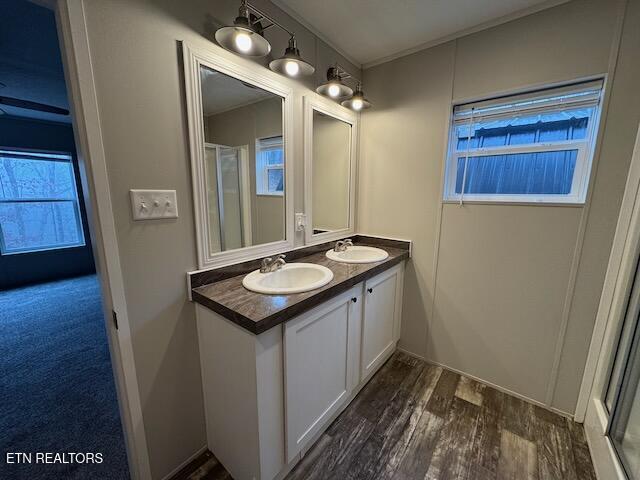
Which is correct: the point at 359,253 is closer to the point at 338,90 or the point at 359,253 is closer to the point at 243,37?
the point at 338,90

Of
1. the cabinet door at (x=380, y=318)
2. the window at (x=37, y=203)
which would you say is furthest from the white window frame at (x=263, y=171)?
the window at (x=37, y=203)

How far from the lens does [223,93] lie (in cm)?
128

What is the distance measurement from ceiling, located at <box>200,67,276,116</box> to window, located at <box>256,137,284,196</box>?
0.73 feet

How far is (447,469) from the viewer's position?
127 cm

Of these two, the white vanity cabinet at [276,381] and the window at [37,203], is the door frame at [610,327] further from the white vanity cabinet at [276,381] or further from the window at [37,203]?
the window at [37,203]

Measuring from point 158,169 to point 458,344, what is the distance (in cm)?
215

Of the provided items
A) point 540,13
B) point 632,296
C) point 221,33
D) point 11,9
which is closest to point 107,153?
point 221,33

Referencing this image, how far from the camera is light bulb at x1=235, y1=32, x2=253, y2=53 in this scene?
1.06 meters

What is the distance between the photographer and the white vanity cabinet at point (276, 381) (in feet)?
3.35

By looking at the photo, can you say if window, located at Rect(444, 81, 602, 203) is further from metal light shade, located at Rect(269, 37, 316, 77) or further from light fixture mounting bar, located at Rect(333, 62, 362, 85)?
metal light shade, located at Rect(269, 37, 316, 77)

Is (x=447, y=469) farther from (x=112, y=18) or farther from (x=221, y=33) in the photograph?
(x=112, y=18)

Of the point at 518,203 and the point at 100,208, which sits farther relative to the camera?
the point at 518,203

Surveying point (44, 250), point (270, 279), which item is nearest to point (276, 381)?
point (270, 279)

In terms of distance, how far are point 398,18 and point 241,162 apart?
1.22m
